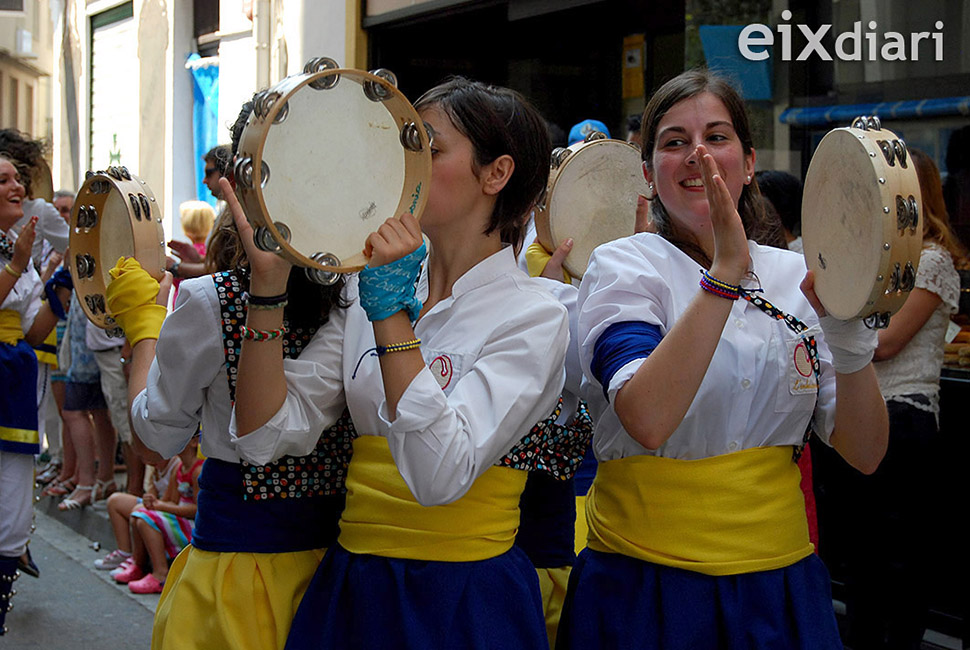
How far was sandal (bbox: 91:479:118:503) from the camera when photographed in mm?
7191

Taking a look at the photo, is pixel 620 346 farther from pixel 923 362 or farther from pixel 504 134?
pixel 923 362

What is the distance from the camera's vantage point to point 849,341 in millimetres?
1907

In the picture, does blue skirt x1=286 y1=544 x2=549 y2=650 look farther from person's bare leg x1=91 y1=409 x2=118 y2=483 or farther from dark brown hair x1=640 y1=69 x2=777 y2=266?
person's bare leg x1=91 y1=409 x2=118 y2=483

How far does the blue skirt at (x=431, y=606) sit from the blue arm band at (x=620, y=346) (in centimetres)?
38

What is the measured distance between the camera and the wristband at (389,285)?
1869mm

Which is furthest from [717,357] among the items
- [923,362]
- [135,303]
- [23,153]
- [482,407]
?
[23,153]

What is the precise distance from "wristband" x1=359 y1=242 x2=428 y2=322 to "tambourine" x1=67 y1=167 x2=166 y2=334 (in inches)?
36.3

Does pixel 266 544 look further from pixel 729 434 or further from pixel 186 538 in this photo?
pixel 186 538

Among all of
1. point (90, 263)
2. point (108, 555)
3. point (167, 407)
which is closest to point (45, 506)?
point (108, 555)

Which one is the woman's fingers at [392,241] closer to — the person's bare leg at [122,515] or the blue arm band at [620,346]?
the blue arm band at [620,346]

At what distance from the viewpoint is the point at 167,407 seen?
2285 millimetres

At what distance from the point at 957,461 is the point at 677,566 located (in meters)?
2.99

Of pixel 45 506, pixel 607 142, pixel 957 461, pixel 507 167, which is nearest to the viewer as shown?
pixel 507 167

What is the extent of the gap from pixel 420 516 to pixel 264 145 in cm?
69
